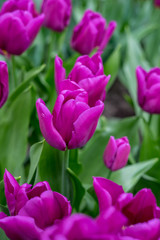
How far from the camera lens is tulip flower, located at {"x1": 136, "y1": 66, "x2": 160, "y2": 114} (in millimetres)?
815

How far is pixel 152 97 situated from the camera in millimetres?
821

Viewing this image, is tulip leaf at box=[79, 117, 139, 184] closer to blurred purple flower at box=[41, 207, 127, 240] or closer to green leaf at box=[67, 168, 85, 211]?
green leaf at box=[67, 168, 85, 211]

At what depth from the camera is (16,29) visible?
2.76 ft

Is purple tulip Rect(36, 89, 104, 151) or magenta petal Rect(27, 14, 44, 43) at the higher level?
magenta petal Rect(27, 14, 44, 43)

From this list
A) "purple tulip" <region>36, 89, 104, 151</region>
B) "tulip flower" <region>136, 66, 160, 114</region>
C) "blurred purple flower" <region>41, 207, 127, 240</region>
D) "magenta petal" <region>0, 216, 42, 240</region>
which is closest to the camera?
"blurred purple flower" <region>41, 207, 127, 240</region>

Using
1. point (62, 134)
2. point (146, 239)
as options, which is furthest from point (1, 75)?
point (146, 239)

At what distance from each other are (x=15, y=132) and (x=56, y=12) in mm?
339

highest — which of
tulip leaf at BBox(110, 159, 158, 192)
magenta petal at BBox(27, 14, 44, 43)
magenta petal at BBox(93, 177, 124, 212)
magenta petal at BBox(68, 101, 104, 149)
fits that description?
magenta petal at BBox(27, 14, 44, 43)

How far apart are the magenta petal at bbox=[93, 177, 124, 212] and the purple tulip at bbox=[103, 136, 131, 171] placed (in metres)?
0.22

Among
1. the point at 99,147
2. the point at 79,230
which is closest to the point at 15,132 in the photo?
the point at 99,147

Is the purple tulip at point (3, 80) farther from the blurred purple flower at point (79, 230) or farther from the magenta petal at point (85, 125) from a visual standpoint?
the blurred purple flower at point (79, 230)

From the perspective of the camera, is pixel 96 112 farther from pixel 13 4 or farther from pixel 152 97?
pixel 13 4

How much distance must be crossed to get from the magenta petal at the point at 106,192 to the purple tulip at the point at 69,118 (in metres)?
0.09

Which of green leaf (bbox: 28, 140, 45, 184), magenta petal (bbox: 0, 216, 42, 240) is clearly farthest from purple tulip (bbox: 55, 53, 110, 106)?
magenta petal (bbox: 0, 216, 42, 240)
